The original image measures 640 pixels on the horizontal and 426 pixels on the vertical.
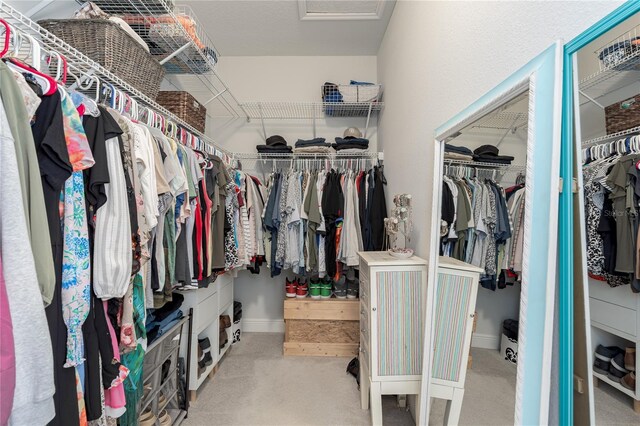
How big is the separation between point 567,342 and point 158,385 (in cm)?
177

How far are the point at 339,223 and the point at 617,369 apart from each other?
191 centimetres

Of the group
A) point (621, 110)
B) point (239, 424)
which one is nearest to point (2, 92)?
point (621, 110)

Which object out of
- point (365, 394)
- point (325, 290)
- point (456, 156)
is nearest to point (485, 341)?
point (456, 156)

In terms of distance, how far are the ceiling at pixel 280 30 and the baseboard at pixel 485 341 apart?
2351 millimetres

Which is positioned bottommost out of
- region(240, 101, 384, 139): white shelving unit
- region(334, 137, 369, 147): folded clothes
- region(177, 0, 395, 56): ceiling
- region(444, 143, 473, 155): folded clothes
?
region(444, 143, 473, 155): folded clothes

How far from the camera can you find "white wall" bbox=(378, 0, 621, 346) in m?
0.78

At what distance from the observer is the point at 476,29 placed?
1.10 meters

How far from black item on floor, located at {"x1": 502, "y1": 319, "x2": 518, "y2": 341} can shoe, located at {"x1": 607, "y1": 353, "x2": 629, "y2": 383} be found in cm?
25

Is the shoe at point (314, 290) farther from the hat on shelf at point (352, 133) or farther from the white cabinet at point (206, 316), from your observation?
the hat on shelf at point (352, 133)

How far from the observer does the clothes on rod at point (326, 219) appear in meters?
2.35

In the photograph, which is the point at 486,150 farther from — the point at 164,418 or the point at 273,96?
the point at 273,96

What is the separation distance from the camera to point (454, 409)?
44.8 inches

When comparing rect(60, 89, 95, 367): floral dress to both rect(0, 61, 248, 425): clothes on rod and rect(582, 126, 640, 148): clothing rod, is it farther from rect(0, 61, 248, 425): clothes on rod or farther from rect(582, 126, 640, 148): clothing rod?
rect(582, 126, 640, 148): clothing rod

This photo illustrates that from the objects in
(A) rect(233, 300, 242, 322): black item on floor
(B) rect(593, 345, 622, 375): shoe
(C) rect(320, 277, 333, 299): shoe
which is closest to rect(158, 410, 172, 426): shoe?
(A) rect(233, 300, 242, 322): black item on floor
